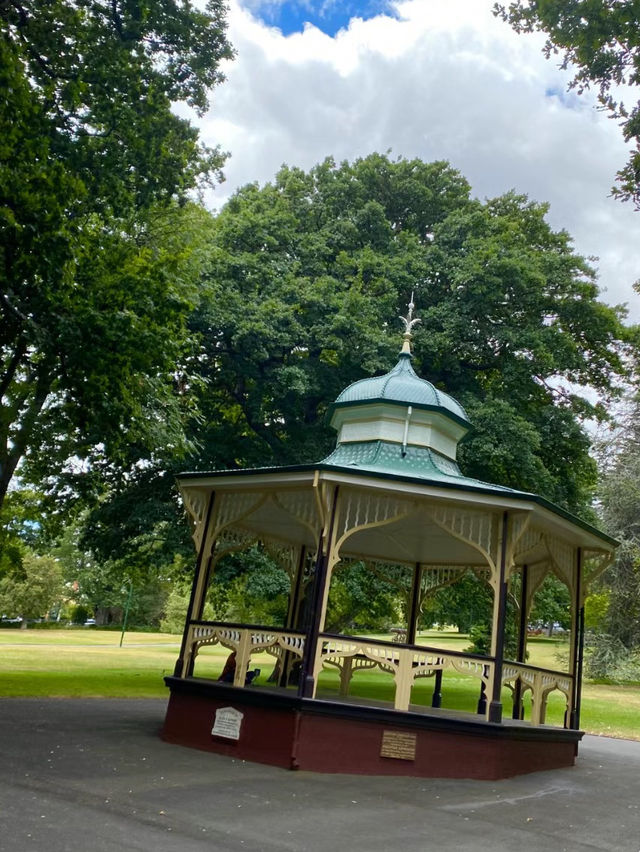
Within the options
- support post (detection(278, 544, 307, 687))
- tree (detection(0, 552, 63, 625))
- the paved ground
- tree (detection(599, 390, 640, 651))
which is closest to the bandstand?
support post (detection(278, 544, 307, 687))

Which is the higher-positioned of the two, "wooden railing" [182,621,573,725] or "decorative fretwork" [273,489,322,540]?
"decorative fretwork" [273,489,322,540]

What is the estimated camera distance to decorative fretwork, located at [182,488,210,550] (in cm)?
1269

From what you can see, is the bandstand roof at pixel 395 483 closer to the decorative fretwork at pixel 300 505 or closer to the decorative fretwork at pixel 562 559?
the decorative fretwork at pixel 300 505

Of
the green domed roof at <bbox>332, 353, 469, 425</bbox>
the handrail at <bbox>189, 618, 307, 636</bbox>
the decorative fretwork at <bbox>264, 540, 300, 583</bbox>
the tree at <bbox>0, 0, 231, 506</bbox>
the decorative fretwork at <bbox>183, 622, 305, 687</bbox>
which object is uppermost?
the tree at <bbox>0, 0, 231, 506</bbox>

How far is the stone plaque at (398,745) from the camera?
33.6ft

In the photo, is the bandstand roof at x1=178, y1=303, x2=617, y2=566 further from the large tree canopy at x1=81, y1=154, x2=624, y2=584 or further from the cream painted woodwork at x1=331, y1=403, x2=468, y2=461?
the large tree canopy at x1=81, y1=154, x2=624, y2=584

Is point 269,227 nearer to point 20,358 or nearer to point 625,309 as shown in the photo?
point 20,358

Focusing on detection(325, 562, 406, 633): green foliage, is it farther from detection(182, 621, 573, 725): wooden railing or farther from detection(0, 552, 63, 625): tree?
detection(0, 552, 63, 625): tree

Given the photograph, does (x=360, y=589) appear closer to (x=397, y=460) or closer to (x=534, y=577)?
(x=534, y=577)

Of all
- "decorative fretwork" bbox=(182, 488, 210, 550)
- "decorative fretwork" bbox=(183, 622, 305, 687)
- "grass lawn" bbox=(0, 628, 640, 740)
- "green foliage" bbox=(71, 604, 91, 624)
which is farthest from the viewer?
"green foliage" bbox=(71, 604, 91, 624)

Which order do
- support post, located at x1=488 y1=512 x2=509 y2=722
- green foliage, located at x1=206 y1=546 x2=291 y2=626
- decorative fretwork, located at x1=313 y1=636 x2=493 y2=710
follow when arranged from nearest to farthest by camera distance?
decorative fretwork, located at x1=313 y1=636 x2=493 y2=710
support post, located at x1=488 y1=512 x2=509 y2=722
green foliage, located at x1=206 y1=546 x2=291 y2=626

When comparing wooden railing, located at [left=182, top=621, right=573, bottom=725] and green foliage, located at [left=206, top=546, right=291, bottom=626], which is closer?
wooden railing, located at [left=182, top=621, right=573, bottom=725]

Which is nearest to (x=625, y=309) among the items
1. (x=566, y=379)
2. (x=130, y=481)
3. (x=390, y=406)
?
(x=566, y=379)

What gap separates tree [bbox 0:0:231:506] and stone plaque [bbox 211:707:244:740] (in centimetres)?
582
